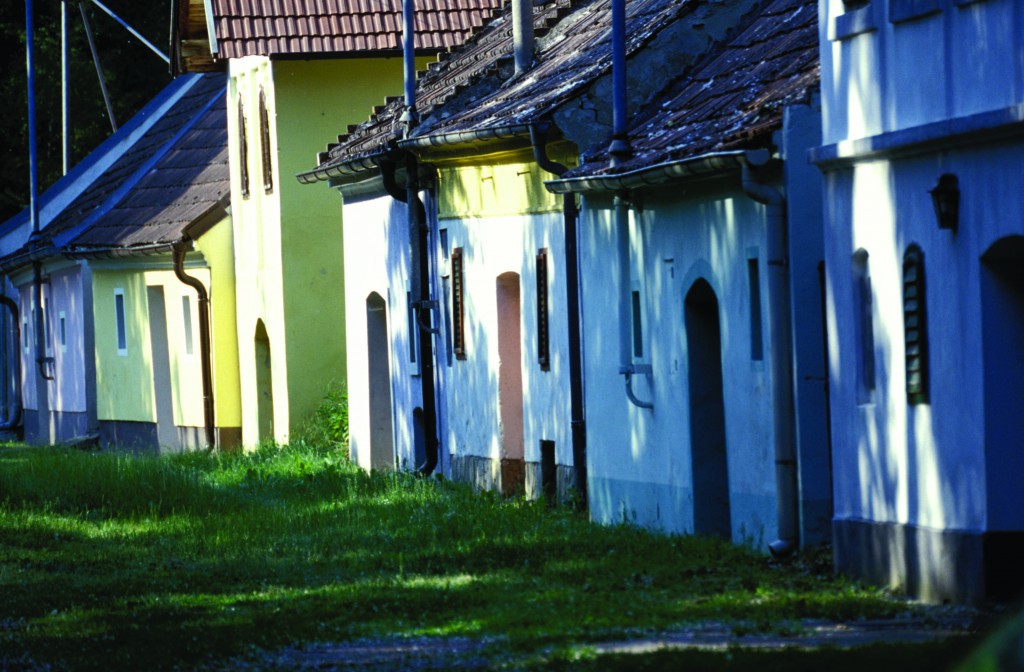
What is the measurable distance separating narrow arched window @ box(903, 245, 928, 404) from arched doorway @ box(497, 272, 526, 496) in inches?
350

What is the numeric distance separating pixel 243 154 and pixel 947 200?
20755 mm

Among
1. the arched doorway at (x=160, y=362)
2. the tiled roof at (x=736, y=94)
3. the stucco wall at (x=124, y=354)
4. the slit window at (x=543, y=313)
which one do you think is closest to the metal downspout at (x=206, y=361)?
the arched doorway at (x=160, y=362)

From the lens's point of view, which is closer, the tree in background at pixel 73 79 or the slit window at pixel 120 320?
the slit window at pixel 120 320

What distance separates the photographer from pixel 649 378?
55.5 ft

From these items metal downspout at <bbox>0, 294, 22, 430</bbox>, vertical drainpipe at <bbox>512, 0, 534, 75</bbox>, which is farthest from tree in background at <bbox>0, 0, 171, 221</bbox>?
vertical drainpipe at <bbox>512, 0, 534, 75</bbox>

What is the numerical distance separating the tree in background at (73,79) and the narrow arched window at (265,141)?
20.9 m

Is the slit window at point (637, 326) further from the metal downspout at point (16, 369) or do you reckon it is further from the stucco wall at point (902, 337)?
the metal downspout at point (16, 369)

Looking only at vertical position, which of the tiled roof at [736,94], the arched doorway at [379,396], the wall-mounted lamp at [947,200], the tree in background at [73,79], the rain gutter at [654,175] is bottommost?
the arched doorway at [379,396]

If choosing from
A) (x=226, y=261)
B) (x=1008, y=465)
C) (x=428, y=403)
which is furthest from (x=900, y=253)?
(x=226, y=261)

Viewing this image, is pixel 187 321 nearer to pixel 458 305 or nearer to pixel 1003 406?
pixel 458 305

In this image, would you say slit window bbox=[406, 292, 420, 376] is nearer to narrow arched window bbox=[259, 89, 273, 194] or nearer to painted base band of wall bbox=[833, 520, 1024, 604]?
narrow arched window bbox=[259, 89, 273, 194]

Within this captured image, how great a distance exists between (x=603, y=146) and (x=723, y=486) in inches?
137

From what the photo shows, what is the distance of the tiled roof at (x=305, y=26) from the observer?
1096 inches

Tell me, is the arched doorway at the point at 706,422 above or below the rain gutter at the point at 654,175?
below
